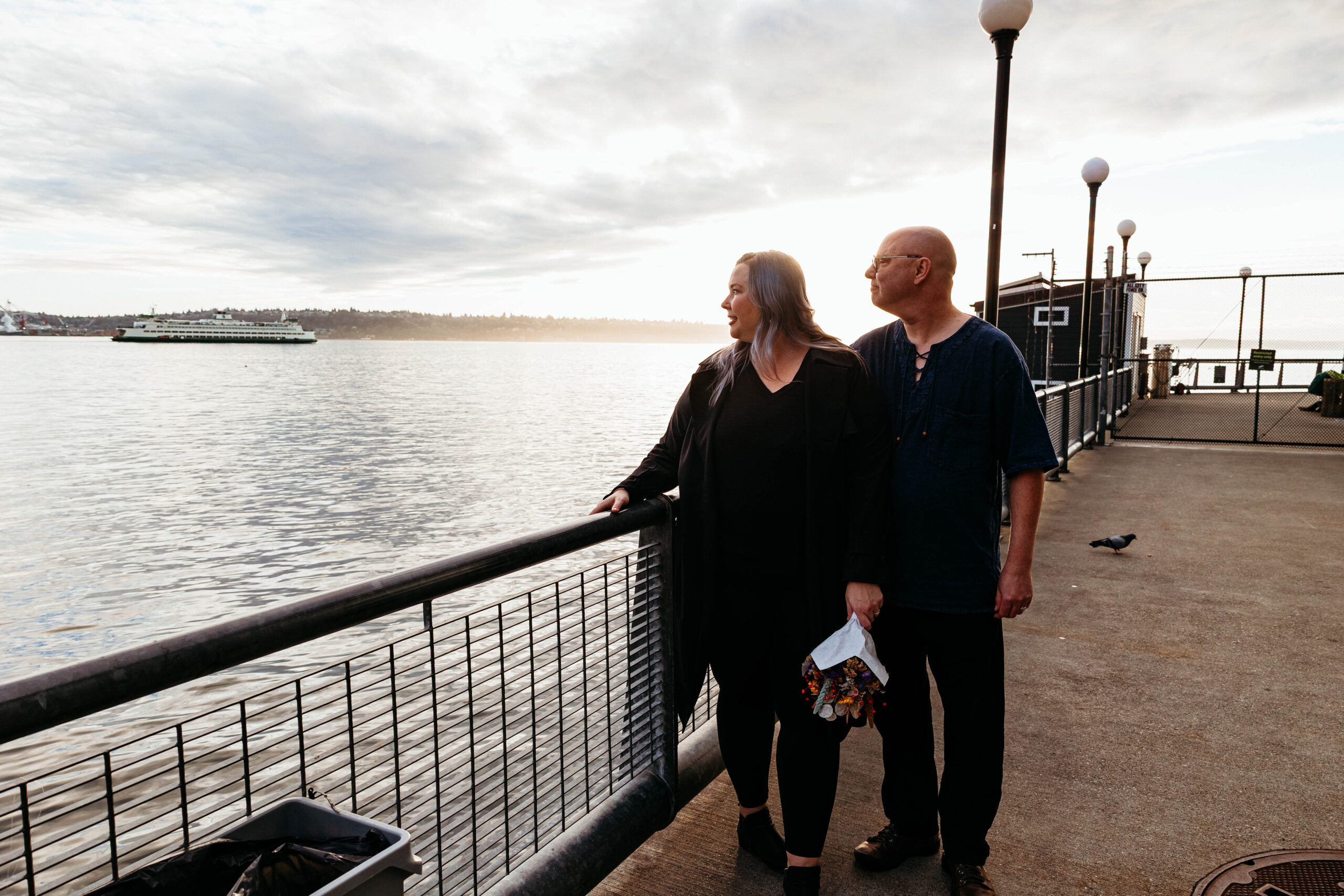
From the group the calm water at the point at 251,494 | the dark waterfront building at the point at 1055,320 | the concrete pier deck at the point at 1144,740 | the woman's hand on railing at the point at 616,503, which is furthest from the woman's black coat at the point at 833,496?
the dark waterfront building at the point at 1055,320

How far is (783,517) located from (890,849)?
125 centimetres

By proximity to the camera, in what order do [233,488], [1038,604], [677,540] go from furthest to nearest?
1. [233,488]
2. [1038,604]
3. [677,540]

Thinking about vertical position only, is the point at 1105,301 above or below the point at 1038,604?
above

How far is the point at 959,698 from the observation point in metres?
2.58

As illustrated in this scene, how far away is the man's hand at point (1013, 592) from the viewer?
248 cm

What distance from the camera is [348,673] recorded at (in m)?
1.81

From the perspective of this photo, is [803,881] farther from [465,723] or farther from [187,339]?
[187,339]

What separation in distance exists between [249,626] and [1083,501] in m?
9.06

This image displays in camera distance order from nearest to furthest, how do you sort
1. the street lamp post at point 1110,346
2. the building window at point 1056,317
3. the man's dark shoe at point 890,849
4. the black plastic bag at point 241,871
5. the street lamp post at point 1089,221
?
the black plastic bag at point 241,871
the man's dark shoe at point 890,849
the street lamp post at point 1089,221
the street lamp post at point 1110,346
the building window at point 1056,317

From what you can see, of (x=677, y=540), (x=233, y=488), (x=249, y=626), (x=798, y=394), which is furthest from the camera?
(x=233, y=488)

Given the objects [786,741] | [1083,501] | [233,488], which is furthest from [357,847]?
[233,488]

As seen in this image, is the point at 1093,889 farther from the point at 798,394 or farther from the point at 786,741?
the point at 798,394

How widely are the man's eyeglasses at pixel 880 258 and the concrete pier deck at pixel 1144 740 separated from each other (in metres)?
1.98

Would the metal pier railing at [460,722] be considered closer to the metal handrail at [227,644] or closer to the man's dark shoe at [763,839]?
the metal handrail at [227,644]
